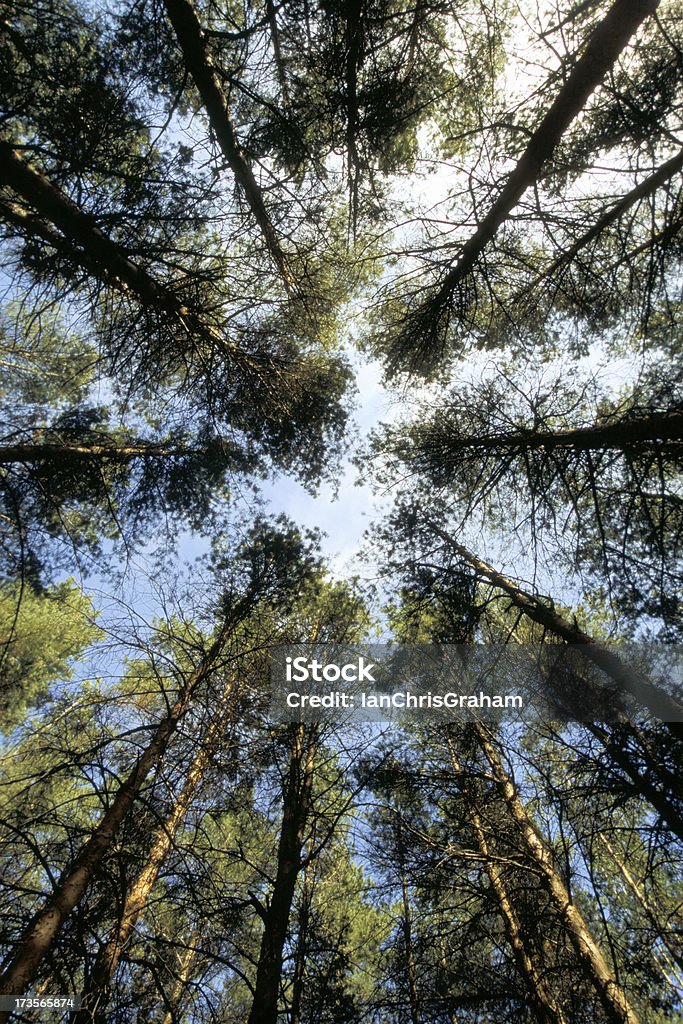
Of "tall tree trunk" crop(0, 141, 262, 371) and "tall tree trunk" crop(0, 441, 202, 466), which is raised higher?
"tall tree trunk" crop(0, 141, 262, 371)

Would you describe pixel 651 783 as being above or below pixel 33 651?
below

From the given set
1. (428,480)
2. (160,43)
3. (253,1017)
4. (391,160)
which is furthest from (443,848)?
(160,43)

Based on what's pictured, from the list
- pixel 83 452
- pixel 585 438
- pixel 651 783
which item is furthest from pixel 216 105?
pixel 651 783

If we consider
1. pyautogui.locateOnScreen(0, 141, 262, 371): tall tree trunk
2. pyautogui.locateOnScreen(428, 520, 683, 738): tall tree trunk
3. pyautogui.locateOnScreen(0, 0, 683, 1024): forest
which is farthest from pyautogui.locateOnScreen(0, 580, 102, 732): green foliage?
pyautogui.locateOnScreen(428, 520, 683, 738): tall tree trunk

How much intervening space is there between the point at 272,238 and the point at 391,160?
1.61 m

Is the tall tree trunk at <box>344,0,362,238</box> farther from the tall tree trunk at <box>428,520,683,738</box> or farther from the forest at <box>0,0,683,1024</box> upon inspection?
the tall tree trunk at <box>428,520,683,738</box>

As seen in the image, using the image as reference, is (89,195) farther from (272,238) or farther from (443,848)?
(443,848)

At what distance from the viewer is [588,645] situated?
4086 millimetres

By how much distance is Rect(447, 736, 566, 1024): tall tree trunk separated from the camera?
11.1 feet

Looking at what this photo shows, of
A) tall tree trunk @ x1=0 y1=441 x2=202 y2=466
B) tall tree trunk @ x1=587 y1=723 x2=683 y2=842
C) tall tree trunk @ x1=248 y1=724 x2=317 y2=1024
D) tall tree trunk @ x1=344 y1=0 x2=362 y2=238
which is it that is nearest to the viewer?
tall tree trunk @ x1=587 y1=723 x2=683 y2=842

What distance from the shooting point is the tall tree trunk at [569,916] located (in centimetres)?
334

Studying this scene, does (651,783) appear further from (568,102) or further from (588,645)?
(568,102)

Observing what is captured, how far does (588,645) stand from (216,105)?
6007 mm

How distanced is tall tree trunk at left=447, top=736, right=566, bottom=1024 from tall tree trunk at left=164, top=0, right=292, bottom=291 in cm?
552
